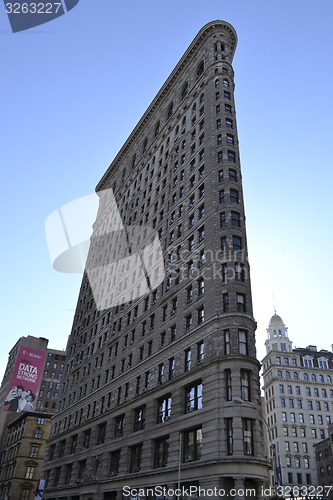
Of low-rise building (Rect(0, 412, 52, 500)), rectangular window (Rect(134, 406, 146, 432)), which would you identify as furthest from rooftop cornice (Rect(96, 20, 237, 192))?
low-rise building (Rect(0, 412, 52, 500))

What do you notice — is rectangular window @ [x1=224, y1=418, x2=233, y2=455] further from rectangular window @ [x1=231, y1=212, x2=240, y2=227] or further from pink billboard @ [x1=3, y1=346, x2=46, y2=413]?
pink billboard @ [x1=3, y1=346, x2=46, y2=413]

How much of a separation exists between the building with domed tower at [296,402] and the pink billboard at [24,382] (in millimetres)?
58911

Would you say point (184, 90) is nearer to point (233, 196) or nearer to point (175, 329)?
point (233, 196)

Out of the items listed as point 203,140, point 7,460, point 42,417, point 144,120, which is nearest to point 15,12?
point 203,140

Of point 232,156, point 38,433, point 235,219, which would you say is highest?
point 232,156

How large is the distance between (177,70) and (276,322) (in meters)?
80.7

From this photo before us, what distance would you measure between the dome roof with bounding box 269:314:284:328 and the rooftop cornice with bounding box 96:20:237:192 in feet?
220

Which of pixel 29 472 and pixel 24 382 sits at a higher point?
pixel 24 382

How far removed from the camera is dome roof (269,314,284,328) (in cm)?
12794

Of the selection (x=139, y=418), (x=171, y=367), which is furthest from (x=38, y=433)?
(x=171, y=367)

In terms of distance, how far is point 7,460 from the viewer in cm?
10075

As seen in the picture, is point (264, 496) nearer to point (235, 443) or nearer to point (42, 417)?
point (235, 443)

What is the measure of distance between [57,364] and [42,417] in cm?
3572

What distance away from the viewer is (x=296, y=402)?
110 meters
